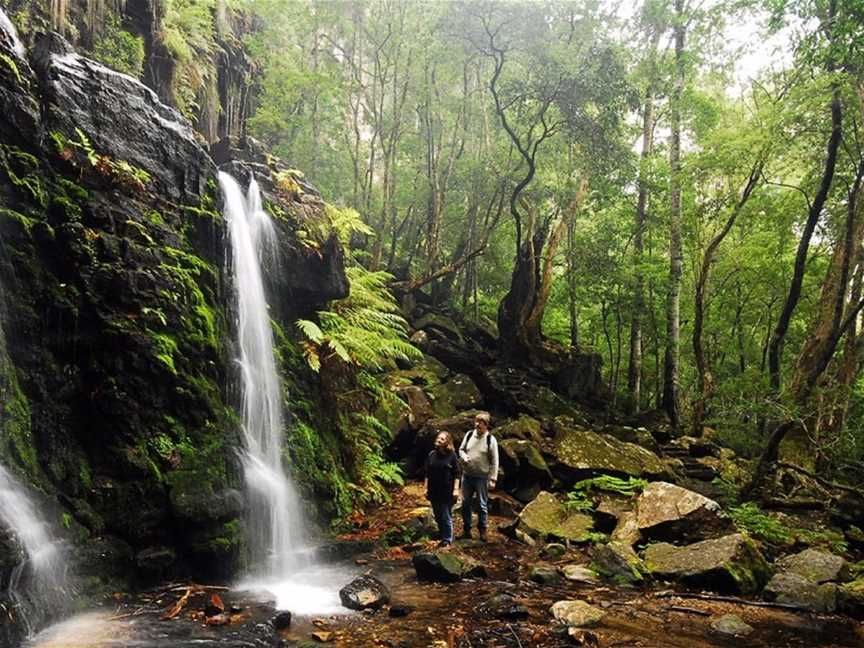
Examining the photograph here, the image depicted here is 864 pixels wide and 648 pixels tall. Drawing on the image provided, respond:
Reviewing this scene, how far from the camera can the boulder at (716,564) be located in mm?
6293

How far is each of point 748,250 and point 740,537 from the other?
1563 centimetres

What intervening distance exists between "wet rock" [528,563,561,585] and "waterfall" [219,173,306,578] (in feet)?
9.91

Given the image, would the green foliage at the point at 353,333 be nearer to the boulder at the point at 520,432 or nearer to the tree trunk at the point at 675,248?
the boulder at the point at 520,432

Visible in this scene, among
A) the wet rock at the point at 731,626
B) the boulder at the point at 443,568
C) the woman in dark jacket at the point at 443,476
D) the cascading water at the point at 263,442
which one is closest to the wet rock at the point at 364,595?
the cascading water at the point at 263,442

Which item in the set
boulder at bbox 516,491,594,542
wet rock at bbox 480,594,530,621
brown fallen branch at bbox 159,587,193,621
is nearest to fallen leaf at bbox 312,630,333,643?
brown fallen branch at bbox 159,587,193,621

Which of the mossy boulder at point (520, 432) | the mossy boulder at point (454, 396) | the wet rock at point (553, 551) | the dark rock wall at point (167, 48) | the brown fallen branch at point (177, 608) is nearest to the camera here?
the brown fallen branch at point (177, 608)

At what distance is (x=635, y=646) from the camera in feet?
15.3

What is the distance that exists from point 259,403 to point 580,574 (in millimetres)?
5161

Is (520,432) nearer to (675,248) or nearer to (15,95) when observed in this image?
(675,248)

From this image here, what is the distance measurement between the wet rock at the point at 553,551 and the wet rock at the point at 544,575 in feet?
2.75

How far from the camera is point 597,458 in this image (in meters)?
11.3

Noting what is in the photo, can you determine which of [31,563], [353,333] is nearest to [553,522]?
[353,333]

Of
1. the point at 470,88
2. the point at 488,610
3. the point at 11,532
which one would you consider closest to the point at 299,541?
the point at 488,610

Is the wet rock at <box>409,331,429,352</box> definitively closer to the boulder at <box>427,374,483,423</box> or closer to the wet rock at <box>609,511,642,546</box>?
the boulder at <box>427,374,483,423</box>
